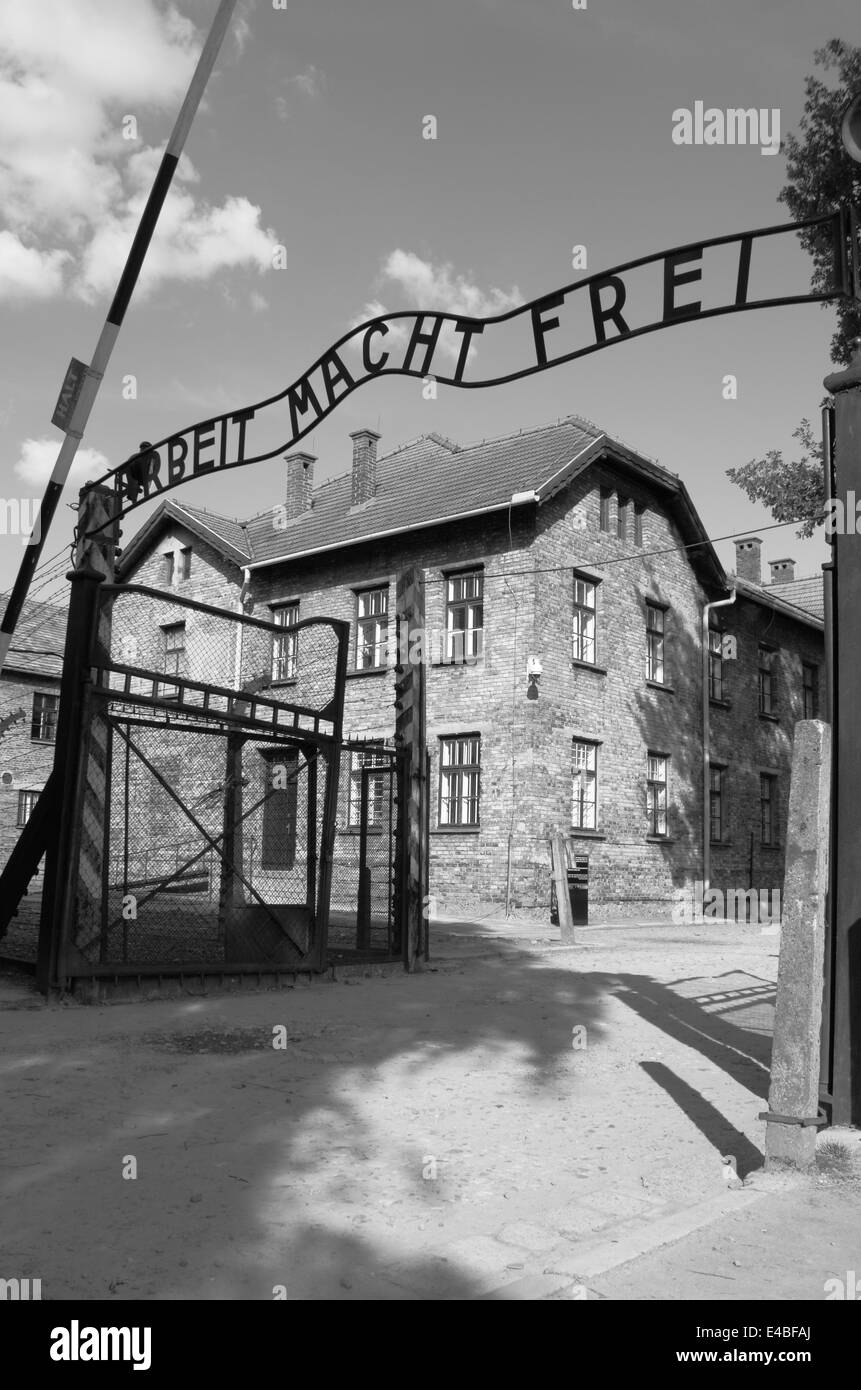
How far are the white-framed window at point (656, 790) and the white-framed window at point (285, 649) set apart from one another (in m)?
7.85

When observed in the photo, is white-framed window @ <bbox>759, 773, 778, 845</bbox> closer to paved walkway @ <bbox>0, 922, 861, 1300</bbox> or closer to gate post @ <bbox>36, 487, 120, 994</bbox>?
paved walkway @ <bbox>0, 922, 861, 1300</bbox>

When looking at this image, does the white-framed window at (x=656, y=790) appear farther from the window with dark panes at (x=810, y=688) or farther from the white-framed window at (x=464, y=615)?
the window with dark panes at (x=810, y=688)

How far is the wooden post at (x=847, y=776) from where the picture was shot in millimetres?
5422

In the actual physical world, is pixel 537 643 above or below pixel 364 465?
below

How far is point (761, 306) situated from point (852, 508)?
138 cm

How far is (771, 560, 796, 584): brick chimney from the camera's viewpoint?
43594mm

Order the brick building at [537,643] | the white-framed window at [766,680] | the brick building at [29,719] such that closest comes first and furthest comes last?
the brick building at [537,643] → the white-framed window at [766,680] → the brick building at [29,719]

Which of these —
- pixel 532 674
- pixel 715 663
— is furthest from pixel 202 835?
pixel 715 663

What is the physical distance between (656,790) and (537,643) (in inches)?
223

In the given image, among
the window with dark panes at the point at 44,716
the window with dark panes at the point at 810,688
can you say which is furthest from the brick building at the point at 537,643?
the window with dark panes at the point at 44,716

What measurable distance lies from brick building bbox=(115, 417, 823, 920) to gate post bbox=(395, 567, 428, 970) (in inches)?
328

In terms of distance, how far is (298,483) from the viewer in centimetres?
2920

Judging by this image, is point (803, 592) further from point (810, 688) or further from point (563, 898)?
point (563, 898)

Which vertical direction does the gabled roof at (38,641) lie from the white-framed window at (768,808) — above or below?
above
